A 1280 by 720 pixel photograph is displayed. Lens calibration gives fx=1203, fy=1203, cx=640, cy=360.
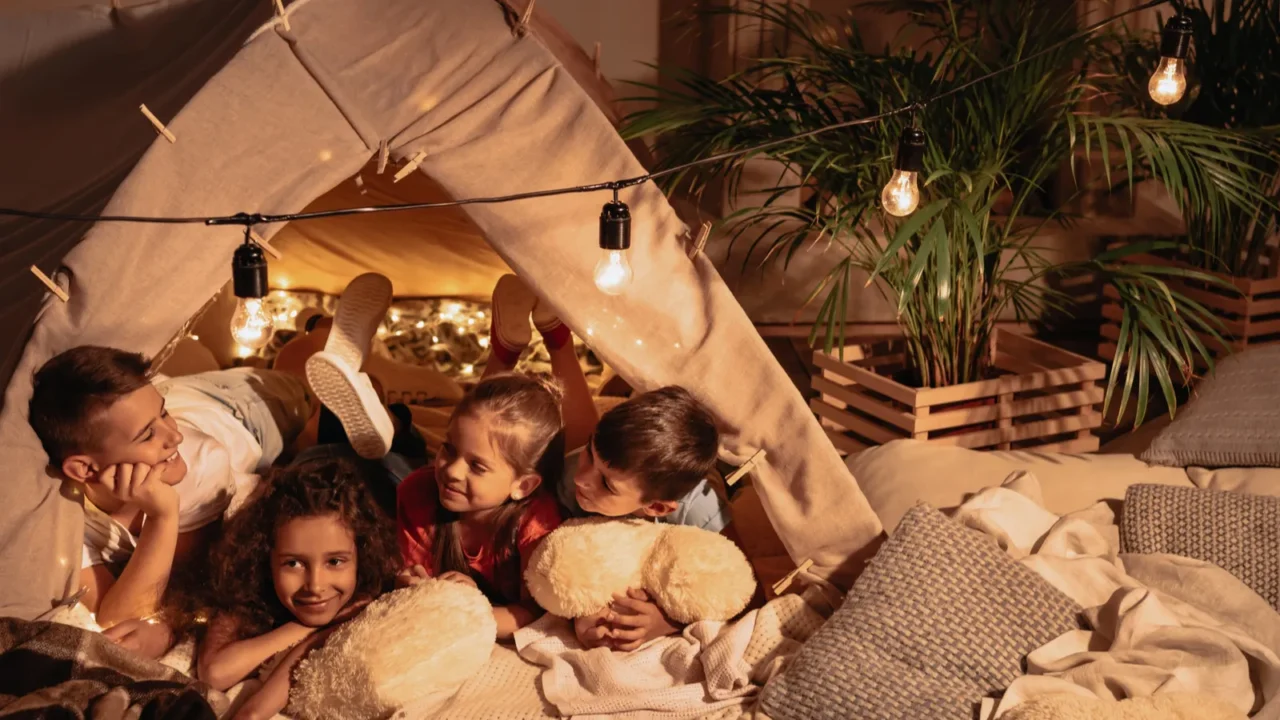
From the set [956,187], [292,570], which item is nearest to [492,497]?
[292,570]

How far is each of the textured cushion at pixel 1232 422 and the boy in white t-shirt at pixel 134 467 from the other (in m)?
1.75

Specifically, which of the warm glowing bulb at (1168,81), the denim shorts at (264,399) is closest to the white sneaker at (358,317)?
the denim shorts at (264,399)

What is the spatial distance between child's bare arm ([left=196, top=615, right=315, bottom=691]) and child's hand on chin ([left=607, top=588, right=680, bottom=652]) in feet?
1.49

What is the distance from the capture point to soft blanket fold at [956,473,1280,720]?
1.62m

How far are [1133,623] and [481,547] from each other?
99 cm

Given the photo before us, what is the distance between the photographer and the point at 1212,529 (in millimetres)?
1980

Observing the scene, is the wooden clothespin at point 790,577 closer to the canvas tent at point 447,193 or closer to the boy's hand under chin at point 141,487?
the canvas tent at point 447,193

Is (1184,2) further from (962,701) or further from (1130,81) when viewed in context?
(962,701)

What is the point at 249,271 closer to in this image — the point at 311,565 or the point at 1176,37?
the point at 311,565

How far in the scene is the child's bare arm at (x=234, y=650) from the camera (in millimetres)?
1752

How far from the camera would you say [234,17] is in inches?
88.6

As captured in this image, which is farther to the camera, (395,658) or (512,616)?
(512,616)

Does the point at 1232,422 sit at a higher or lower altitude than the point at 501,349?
lower

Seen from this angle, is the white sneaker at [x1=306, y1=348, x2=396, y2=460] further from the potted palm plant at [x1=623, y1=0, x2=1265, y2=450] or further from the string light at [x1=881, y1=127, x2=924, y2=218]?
the string light at [x1=881, y1=127, x2=924, y2=218]
